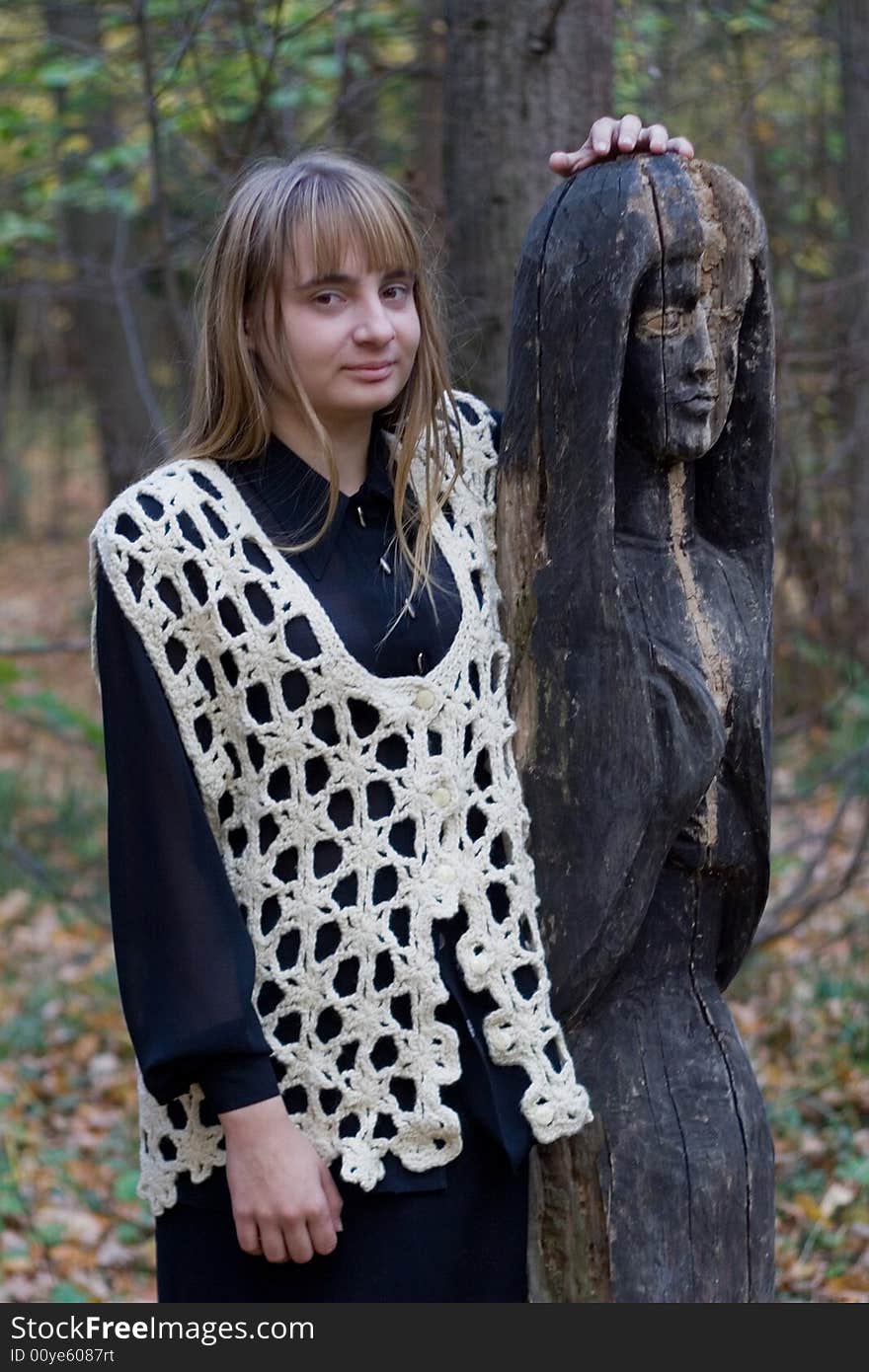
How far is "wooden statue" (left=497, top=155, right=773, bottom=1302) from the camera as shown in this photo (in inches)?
88.6

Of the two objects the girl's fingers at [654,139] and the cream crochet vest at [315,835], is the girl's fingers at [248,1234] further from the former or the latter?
the girl's fingers at [654,139]

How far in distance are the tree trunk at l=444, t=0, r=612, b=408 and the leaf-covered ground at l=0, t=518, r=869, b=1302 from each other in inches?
99.2

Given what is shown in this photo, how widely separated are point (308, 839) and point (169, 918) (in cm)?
23

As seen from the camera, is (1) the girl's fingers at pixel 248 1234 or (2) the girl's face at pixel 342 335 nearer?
(1) the girl's fingers at pixel 248 1234

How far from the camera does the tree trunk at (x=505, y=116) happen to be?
3.41m

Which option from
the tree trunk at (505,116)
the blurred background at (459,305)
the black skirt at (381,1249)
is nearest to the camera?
the black skirt at (381,1249)

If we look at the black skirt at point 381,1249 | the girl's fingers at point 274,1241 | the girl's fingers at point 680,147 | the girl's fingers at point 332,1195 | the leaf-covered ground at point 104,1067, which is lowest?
the leaf-covered ground at point 104,1067

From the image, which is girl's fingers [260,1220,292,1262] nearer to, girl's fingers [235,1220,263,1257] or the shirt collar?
girl's fingers [235,1220,263,1257]

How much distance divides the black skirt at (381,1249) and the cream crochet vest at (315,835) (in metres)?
0.06

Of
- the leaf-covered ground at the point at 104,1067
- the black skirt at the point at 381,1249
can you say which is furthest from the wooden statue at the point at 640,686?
the leaf-covered ground at the point at 104,1067

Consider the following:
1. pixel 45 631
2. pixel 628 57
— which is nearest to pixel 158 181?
pixel 628 57

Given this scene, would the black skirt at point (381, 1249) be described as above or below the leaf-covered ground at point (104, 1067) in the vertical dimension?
above

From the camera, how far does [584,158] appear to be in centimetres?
233

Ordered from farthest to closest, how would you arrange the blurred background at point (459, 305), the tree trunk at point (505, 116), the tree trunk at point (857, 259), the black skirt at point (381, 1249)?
1. the tree trunk at point (857, 259)
2. the blurred background at point (459, 305)
3. the tree trunk at point (505, 116)
4. the black skirt at point (381, 1249)
